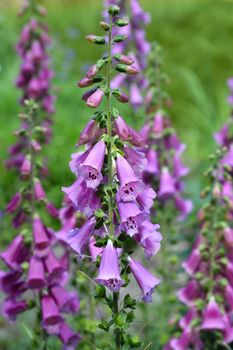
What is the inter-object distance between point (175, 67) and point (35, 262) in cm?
840

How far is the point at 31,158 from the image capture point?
3070mm

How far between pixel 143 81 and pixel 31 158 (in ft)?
4.97

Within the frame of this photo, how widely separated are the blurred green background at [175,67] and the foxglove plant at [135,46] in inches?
65.8

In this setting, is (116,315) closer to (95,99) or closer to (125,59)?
(95,99)

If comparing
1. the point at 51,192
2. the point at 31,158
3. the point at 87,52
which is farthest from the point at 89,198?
the point at 87,52

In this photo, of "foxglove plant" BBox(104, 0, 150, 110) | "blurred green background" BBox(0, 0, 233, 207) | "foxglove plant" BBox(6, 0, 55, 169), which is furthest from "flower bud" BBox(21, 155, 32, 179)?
"blurred green background" BBox(0, 0, 233, 207)

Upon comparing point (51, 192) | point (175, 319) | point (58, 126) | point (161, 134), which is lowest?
point (175, 319)

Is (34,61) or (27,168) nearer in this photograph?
(27,168)

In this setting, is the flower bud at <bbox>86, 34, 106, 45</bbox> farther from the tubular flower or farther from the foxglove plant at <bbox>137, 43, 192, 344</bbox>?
the foxglove plant at <bbox>137, 43, 192, 344</bbox>

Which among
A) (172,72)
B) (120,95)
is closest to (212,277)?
(120,95)

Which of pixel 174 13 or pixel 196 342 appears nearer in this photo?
pixel 196 342

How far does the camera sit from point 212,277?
3219 mm

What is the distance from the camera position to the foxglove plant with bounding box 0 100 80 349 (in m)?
3.02

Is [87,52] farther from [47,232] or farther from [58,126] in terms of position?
[47,232]
